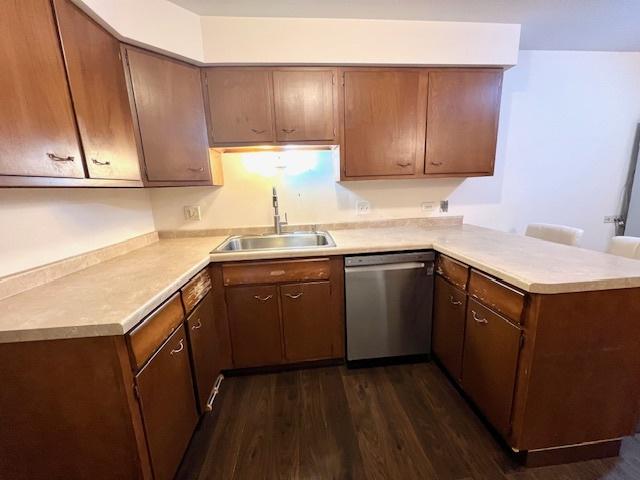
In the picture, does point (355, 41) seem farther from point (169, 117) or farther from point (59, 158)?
point (59, 158)

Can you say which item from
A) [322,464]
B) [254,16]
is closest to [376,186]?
[254,16]

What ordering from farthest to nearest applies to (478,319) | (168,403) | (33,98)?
(478,319) → (168,403) → (33,98)

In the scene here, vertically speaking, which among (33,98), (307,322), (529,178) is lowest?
(307,322)

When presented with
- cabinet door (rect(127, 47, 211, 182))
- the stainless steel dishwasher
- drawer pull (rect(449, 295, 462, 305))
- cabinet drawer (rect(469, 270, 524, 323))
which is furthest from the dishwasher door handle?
cabinet door (rect(127, 47, 211, 182))

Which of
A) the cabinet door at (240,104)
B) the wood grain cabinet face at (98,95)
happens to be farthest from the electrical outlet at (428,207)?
the wood grain cabinet face at (98,95)

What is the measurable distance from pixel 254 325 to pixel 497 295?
1420 mm

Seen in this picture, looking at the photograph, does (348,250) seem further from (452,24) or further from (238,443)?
(452,24)

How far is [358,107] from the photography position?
1.92 metres

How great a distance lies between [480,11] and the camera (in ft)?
5.75

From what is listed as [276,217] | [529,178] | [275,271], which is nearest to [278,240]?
[276,217]

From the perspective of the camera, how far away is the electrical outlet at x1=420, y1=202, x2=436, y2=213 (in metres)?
2.41

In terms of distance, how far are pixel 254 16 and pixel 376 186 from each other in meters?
1.45

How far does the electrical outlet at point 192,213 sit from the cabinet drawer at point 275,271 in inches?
28.3

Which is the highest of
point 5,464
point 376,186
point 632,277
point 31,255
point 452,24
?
point 452,24
